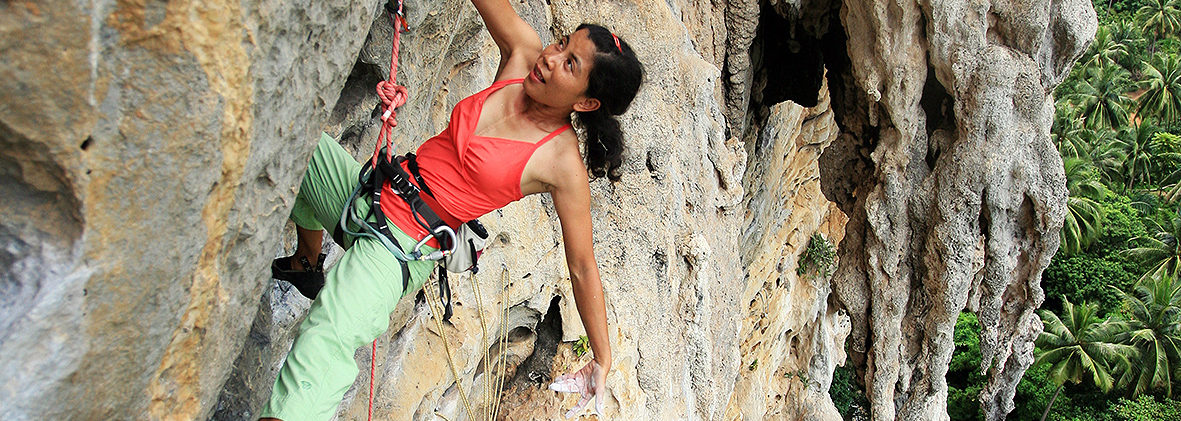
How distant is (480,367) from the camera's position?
15.2 feet

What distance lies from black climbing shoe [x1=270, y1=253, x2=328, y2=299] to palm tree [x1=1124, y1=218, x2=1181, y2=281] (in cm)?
2251

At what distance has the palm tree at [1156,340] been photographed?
17.4 metres

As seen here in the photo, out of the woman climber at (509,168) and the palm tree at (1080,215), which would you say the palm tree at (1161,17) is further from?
the woman climber at (509,168)

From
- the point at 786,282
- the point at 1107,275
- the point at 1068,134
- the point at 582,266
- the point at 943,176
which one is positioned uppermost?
the point at 1068,134

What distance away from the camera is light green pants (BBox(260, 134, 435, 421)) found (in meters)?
2.02

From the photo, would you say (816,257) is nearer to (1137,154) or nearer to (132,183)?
(132,183)

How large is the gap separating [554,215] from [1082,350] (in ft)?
56.4

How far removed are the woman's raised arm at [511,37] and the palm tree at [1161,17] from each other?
3948 centimetres

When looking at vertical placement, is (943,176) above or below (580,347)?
above

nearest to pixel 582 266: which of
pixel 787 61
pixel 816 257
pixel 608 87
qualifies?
pixel 608 87

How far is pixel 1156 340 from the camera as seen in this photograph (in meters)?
17.5

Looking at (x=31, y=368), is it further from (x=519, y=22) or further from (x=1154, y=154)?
(x=1154, y=154)

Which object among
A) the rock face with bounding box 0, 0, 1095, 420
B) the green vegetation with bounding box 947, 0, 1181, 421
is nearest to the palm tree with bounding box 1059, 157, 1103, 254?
the green vegetation with bounding box 947, 0, 1181, 421

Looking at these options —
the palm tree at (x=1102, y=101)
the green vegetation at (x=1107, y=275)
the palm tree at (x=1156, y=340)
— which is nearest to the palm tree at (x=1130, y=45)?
the green vegetation at (x=1107, y=275)
